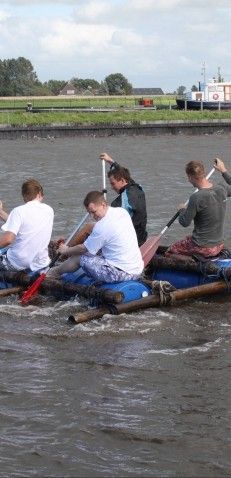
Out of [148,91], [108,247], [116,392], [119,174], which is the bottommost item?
[116,392]

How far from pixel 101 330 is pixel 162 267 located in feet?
6.92

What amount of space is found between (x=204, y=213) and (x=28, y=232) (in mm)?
2160

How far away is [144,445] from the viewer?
620 cm

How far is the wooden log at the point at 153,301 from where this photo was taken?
9297 millimetres

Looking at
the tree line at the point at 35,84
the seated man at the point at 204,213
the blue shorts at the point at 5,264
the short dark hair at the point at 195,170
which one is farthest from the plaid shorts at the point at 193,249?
the tree line at the point at 35,84

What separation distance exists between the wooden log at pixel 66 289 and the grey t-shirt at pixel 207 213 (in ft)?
4.71

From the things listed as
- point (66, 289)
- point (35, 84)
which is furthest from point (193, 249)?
point (35, 84)

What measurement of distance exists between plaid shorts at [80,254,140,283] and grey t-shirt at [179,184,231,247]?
3.63 feet

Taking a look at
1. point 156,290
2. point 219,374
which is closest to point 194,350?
point 219,374

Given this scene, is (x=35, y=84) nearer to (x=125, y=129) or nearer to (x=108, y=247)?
(x=125, y=129)

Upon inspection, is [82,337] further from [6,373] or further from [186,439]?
[186,439]

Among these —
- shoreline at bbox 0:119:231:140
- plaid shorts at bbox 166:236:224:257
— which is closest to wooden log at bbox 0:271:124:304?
plaid shorts at bbox 166:236:224:257

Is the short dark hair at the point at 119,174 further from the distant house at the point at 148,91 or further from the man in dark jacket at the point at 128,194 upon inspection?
the distant house at the point at 148,91

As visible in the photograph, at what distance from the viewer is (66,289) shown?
33.8 ft
